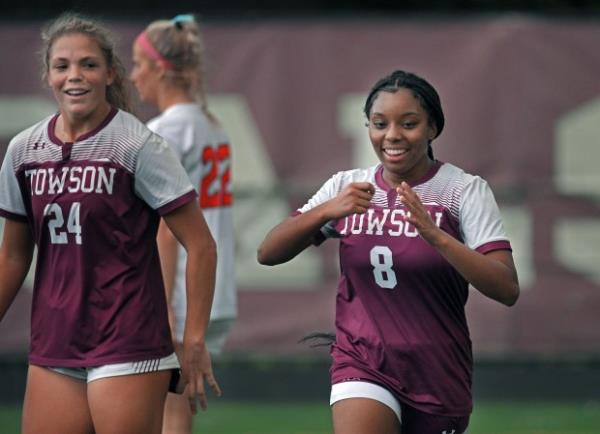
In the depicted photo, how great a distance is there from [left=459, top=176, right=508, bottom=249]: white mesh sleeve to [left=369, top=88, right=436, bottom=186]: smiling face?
226 millimetres

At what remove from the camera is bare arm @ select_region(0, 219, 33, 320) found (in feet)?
16.8

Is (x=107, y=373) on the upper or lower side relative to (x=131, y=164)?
lower

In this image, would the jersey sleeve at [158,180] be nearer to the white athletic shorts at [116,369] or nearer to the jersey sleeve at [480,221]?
the white athletic shorts at [116,369]

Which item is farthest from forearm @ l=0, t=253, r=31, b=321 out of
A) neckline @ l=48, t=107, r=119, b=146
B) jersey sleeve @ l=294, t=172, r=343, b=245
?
jersey sleeve @ l=294, t=172, r=343, b=245

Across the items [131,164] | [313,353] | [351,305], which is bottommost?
[313,353]

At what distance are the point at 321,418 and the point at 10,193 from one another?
18.7 ft

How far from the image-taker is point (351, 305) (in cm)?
519

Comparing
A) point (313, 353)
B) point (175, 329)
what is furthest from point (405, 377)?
point (313, 353)

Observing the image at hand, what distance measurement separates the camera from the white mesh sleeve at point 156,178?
16.1ft

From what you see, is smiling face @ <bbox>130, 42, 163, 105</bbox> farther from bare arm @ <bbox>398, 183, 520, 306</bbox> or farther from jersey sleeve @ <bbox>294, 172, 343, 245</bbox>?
bare arm @ <bbox>398, 183, 520, 306</bbox>

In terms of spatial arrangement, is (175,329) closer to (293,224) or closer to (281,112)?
(293,224)

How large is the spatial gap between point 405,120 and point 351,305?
2.26 feet

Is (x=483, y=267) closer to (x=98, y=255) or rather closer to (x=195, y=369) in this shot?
(x=195, y=369)

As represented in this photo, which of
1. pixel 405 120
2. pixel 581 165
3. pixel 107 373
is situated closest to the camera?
pixel 107 373
